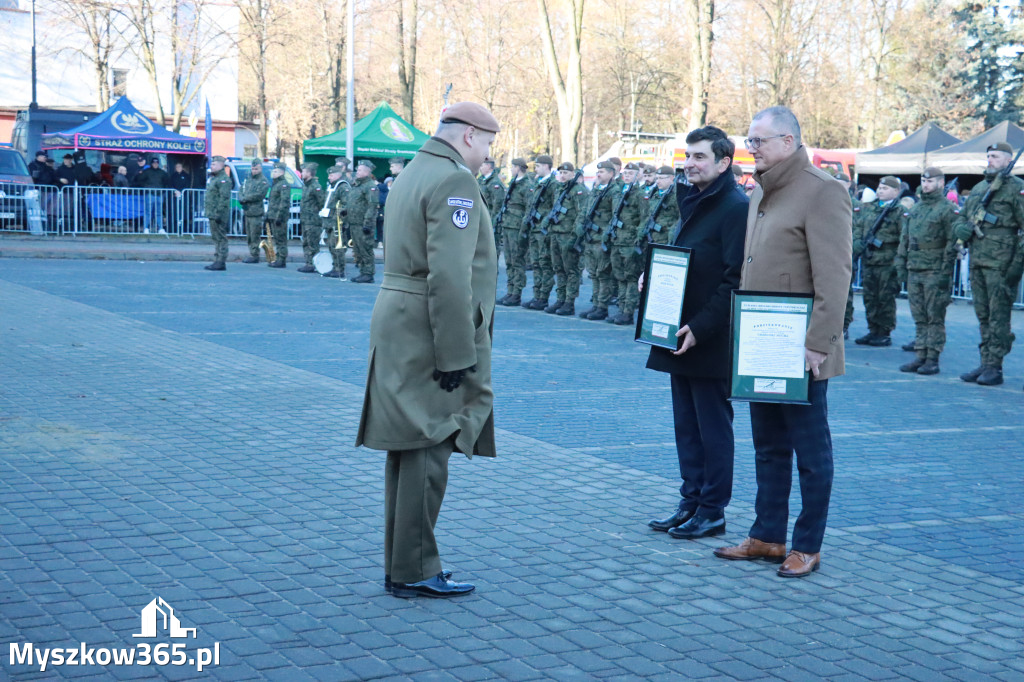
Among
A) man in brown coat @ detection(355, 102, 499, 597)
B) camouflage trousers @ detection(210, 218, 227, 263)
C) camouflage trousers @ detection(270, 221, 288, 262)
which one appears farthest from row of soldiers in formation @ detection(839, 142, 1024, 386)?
camouflage trousers @ detection(270, 221, 288, 262)

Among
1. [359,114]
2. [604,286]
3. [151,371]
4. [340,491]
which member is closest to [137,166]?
[604,286]

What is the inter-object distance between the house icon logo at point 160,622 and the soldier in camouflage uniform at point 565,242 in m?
12.6

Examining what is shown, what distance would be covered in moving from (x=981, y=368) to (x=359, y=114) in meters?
57.9

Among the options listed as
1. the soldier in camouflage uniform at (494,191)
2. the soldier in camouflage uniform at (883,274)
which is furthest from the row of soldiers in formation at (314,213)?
the soldier in camouflage uniform at (883,274)

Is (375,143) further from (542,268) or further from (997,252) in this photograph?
(997,252)

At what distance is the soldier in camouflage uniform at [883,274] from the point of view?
47.8 feet

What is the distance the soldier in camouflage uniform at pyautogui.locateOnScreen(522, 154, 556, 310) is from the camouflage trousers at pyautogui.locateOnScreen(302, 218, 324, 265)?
5549 mm

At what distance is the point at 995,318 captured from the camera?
11500 millimetres

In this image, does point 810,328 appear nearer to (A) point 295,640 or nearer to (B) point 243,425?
(A) point 295,640

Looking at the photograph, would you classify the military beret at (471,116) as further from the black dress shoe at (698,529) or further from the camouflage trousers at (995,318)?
the camouflage trousers at (995,318)

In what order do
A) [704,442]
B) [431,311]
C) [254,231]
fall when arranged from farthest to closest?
1. [254,231]
2. [704,442]
3. [431,311]

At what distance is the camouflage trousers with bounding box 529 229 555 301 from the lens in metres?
17.4

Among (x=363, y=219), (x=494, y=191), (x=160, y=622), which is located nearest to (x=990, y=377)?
(x=160, y=622)

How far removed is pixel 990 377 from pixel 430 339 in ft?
→ 27.5
